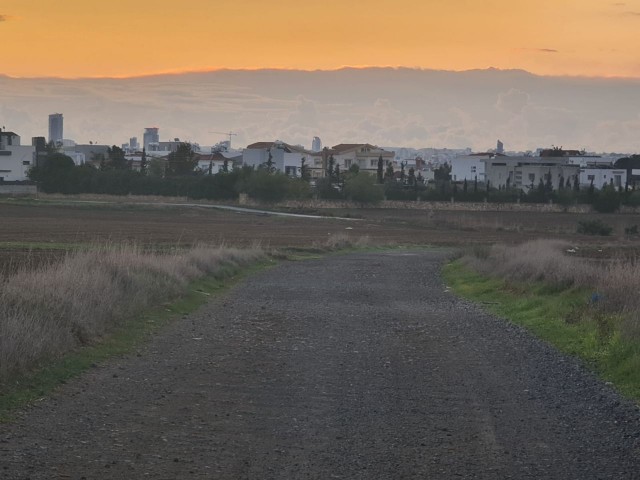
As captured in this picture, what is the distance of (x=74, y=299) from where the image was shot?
15062 mm

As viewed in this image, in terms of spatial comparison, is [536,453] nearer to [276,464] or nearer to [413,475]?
[413,475]

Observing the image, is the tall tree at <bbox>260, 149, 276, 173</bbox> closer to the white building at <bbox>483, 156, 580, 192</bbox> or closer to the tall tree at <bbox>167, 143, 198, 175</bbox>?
the tall tree at <bbox>167, 143, 198, 175</bbox>

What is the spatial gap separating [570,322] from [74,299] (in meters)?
8.27

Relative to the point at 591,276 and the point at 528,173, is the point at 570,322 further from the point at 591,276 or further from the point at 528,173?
the point at 528,173

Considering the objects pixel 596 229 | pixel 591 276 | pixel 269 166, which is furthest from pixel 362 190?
pixel 591 276

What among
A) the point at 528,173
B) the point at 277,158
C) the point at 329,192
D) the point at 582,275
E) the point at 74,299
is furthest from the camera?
the point at 277,158

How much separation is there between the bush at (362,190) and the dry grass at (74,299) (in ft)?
327

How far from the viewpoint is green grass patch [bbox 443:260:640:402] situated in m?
13.1

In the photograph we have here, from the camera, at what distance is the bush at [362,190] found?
12488 centimetres

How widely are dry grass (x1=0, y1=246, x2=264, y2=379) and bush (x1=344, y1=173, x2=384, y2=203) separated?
99618 millimetres

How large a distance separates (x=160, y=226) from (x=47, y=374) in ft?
211

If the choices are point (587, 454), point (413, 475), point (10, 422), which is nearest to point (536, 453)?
point (587, 454)

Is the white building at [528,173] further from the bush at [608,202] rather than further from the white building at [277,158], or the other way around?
the bush at [608,202]

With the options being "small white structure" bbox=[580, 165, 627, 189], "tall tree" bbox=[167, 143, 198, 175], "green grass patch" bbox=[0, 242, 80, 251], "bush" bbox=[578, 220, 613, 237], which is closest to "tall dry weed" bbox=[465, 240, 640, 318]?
"green grass patch" bbox=[0, 242, 80, 251]
